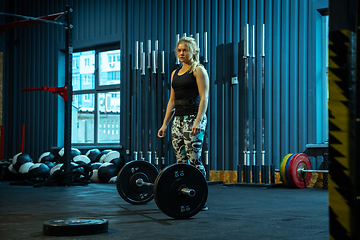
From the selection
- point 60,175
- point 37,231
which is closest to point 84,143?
point 60,175

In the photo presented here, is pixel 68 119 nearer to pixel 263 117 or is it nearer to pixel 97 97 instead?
pixel 97 97

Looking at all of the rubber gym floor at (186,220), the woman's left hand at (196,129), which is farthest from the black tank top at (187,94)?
the rubber gym floor at (186,220)

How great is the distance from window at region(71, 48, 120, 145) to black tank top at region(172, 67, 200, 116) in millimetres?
4251

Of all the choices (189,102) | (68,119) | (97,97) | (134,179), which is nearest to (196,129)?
(189,102)

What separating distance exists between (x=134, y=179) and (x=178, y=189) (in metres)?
0.83

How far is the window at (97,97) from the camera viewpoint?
704cm

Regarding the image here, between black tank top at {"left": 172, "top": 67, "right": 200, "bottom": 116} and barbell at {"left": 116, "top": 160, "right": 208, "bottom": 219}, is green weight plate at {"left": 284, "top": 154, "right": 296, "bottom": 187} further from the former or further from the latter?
barbell at {"left": 116, "top": 160, "right": 208, "bottom": 219}

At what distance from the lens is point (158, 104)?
20.8ft

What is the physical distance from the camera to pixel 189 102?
2.79 meters

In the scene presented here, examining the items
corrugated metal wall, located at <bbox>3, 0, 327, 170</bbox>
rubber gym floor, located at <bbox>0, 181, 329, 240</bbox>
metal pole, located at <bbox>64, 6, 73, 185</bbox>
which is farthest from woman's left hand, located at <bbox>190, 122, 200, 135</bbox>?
metal pole, located at <bbox>64, 6, 73, 185</bbox>

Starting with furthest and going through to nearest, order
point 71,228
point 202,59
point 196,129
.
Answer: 1. point 202,59
2. point 196,129
3. point 71,228

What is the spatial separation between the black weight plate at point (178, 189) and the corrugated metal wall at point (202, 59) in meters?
2.95

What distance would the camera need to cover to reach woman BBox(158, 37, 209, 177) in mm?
2730

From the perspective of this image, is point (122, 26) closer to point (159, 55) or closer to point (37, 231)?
point (159, 55)
